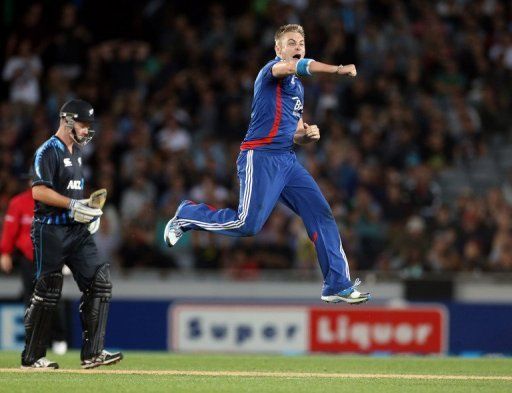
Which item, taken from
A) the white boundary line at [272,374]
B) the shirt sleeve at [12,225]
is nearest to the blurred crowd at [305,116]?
the shirt sleeve at [12,225]

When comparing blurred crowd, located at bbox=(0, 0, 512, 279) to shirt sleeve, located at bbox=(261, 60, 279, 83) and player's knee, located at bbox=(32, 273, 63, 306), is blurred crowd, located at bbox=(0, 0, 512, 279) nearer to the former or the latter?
player's knee, located at bbox=(32, 273, 63, 306)

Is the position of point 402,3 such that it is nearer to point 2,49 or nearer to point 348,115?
point 348,115

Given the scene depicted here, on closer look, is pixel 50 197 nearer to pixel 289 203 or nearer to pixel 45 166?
pixel 45 166

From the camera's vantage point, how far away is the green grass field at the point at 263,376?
951 centimetres

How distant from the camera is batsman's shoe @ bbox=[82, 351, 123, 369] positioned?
425 inches

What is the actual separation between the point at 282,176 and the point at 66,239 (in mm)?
2012

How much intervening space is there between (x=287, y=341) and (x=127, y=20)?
7.65m

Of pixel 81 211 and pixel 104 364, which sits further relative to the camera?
pixel 104 364

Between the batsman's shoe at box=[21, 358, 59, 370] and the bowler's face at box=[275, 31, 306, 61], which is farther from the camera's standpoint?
the batsman's shoe at box=[21, 358, 59, 370]

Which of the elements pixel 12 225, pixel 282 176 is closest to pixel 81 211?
pixel 282 176

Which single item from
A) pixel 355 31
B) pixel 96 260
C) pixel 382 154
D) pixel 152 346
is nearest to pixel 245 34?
pixel 355 31

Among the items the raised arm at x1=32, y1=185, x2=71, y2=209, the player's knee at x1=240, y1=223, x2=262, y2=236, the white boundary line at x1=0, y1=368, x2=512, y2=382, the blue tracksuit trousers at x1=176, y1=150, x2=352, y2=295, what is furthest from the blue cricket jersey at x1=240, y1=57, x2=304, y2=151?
the white boundary line at x1=0, y1=368, x2=512, y2=382

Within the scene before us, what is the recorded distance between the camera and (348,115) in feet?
68.7

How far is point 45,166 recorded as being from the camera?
410 inches
